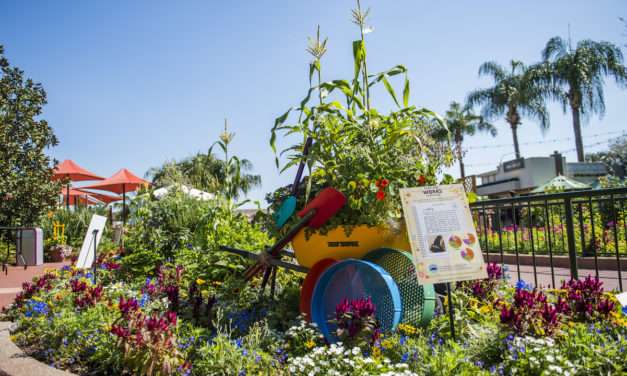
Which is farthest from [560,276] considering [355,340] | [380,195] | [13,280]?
[13,280]

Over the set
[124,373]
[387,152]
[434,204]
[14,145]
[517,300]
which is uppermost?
[14,145]

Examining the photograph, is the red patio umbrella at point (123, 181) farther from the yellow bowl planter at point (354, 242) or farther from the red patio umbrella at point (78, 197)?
the yellow bowl planter at point (354, 242)

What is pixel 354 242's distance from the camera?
9.55ft

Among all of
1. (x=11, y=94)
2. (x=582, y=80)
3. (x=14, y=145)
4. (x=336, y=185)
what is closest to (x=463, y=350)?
(x=336, y=185)

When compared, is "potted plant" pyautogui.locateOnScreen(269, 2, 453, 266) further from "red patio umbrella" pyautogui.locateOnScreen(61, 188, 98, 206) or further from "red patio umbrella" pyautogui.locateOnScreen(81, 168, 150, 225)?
"red patio umbrella" pyautogui.locateOnScreen(61, 188, 98, 206)

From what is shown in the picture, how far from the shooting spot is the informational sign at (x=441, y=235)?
87.4 inches

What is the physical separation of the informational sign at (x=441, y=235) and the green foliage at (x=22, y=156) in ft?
35.8

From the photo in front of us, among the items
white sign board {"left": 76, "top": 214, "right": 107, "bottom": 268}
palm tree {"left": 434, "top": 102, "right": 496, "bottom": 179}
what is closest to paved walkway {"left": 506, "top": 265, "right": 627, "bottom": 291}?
white sign board {"left": 76, "top": 214, "right": 107, "bottom": 268}

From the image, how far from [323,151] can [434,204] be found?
105cm

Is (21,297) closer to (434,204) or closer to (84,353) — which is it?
(84,353)

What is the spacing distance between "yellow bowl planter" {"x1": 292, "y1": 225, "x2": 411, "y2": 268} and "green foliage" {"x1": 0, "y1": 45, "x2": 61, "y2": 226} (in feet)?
33.1

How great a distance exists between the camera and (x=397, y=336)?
2303mm

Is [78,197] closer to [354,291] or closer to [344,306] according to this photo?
[354,291]

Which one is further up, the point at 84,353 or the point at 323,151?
the point at 323,151
